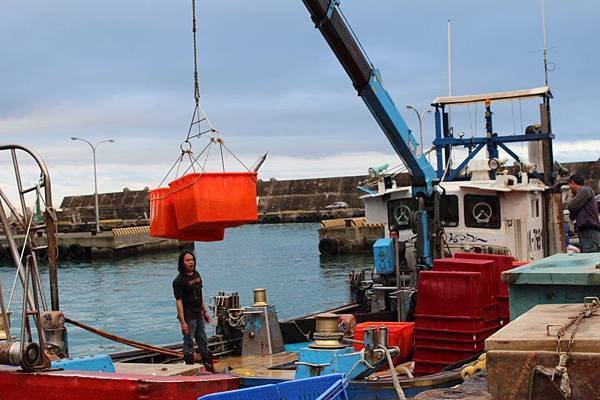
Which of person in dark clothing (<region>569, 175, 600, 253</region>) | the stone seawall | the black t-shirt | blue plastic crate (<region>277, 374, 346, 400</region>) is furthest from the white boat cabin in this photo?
the stone seawall

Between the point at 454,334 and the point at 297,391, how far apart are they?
4.30m

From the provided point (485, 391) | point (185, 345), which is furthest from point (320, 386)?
point (185, 345)

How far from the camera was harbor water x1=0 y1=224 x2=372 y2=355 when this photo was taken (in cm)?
2611

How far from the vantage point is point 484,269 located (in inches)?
367

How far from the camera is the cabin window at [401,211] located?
583 inches

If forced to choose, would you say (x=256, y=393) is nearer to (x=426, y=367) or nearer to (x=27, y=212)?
(x=27, y=212)

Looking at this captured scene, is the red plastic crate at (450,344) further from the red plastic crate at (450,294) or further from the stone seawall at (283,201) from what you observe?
the stone seawall at (283,201)

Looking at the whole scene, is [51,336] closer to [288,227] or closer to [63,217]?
[288,227]

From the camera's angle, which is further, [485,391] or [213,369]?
[213,369]

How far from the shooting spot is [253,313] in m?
11.1

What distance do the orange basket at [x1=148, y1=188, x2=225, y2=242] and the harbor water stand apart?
11.4 metres

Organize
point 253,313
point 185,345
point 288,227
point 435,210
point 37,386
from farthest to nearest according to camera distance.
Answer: point 288,227, point 435,210, point 253,313, point 185,345, point 37,386

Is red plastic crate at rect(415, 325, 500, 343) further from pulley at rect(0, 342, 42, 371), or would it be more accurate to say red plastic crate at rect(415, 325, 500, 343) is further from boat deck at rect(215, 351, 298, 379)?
pulley at rect(0, 342, 42, 371)

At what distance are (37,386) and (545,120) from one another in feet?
41.2
